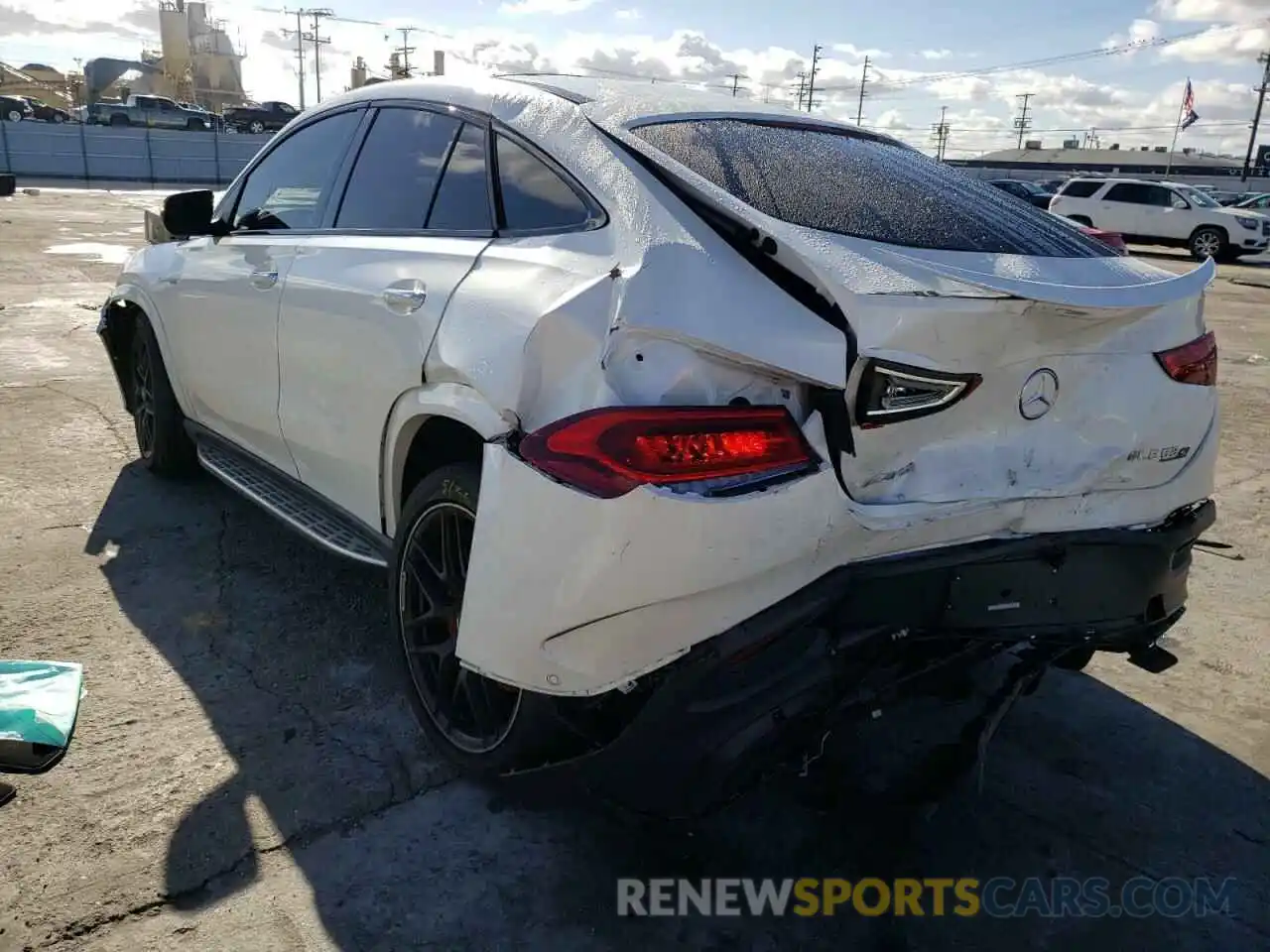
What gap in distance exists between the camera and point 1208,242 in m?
22.7

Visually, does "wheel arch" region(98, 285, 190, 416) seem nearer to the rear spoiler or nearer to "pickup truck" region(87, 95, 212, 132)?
the rear spoiler

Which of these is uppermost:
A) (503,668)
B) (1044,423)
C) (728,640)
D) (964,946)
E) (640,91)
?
(640,91)

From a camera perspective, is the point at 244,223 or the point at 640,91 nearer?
the point at 640,91

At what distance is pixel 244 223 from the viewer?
3.88 m

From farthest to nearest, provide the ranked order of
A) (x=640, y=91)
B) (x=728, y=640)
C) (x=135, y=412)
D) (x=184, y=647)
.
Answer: (x=135, y=412), (x=184, y=647), (x=640, y=91), (x=728, y=640)

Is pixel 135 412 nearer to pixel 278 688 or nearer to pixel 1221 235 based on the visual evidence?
pixel 278 688

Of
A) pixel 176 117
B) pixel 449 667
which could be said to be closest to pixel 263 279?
pixel 449 667

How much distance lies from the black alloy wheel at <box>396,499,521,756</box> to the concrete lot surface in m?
0.21

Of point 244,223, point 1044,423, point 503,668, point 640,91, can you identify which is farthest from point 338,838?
point 244,223

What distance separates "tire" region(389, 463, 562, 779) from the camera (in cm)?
225

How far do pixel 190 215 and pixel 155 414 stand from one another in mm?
1095

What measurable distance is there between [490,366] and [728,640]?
81cm

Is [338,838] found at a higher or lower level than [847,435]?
lower

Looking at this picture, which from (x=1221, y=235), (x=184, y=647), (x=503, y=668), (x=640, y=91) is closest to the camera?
(x=503, y=668)
